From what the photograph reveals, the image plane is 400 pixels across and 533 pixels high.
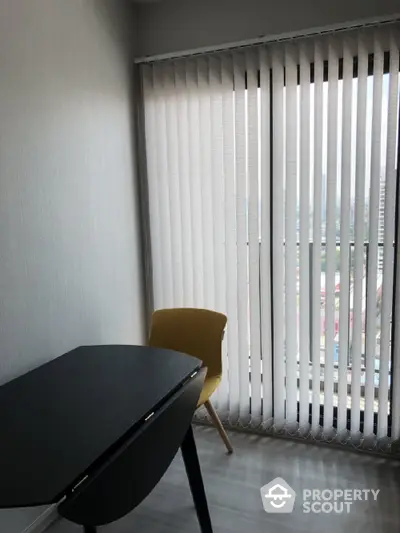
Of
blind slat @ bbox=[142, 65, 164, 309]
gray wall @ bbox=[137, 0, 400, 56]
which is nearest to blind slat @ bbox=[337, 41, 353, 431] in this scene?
gray wall @ bbox=[137, 0, 400, 56]

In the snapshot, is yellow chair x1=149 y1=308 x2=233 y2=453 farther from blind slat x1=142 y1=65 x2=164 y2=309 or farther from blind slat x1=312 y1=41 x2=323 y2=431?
blind slat x1=312 y1=41 x2=323 y2=431

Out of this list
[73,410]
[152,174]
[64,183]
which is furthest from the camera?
[152,174]

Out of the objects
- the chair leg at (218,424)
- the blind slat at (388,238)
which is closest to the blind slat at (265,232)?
the chair leg at (218,424)

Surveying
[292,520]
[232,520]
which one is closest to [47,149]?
[232,520]

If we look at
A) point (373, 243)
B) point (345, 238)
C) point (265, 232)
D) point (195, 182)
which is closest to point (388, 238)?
point (373, 243)

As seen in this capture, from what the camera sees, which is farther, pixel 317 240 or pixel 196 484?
pixel 317 240

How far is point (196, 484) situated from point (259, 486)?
48 cm

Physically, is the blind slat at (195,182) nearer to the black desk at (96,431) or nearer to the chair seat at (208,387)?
the chair seat at (208,387)

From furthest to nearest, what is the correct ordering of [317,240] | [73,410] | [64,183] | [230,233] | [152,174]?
[152,174] < [230,233] < [317,240] < [64,183] < [73,410]

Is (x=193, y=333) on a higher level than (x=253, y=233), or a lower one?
lower

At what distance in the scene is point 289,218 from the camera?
2.29 meters

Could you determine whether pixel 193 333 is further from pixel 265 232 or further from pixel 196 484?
pixel 196 484

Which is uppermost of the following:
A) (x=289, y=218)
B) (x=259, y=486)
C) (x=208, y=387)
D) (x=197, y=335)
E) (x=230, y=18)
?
(x=230, y=18)

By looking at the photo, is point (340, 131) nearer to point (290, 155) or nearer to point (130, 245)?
point (290, 155)
